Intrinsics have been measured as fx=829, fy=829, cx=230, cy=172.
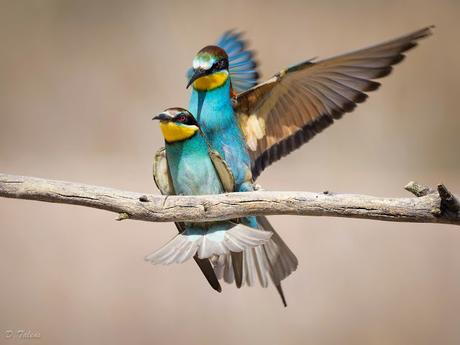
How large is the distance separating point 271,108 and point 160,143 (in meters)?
0.61

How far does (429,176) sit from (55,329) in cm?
111

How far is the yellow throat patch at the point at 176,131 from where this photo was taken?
5.44 feet

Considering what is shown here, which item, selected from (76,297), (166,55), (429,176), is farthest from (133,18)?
(429,176)

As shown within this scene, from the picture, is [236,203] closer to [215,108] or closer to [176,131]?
[176,131]

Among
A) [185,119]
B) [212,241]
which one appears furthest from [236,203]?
[185,119]

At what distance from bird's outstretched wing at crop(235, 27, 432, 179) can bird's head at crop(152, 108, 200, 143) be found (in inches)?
→ 7.3

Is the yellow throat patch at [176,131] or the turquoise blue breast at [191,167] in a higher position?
the yellow throat patch at [176,131]

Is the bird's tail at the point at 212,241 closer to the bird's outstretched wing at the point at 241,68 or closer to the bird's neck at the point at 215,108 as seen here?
the bird's neck at the point at 215,108

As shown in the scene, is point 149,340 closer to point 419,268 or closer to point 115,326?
point 115,326

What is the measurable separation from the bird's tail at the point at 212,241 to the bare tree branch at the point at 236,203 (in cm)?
9

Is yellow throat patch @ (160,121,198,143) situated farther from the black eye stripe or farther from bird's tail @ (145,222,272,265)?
bird's tail @ (145,222,272,265)

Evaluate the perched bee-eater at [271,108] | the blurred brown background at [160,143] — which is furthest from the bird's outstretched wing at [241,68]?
the perched bee-eater at [271,108]

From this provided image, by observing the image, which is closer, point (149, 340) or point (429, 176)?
point (149, 340)

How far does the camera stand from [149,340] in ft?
7.06
